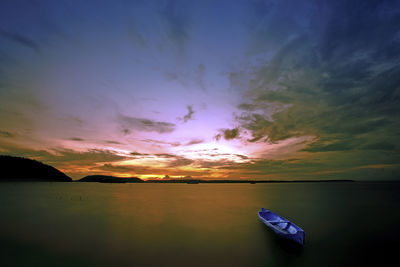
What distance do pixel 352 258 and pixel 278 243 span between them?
18.5ft

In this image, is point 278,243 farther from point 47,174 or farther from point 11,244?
point 47,174

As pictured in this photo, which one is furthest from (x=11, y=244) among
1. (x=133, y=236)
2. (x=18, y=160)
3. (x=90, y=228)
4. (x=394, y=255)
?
(x=18, y=160)

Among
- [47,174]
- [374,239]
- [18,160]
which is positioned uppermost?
[18,160]

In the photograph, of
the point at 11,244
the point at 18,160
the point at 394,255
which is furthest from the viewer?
the point at 18,160

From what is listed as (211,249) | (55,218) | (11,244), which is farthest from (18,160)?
(211,249)

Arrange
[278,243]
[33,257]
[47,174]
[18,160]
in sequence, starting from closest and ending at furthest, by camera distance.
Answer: [33,257] < [278,243] < [18,160] < [47,174]

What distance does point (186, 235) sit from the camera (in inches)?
803

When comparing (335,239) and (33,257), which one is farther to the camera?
(335,239)

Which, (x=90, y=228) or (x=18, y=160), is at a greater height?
(x=18, y=160)

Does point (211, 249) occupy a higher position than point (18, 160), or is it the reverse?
→ point (18, 160)

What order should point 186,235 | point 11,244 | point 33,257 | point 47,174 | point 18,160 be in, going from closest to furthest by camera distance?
point 33,257
point 11,244
point 186,235
point 18,160
point 47,174

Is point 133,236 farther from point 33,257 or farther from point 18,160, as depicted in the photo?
point 18,160

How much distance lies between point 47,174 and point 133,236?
225207mm

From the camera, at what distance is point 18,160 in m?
162
